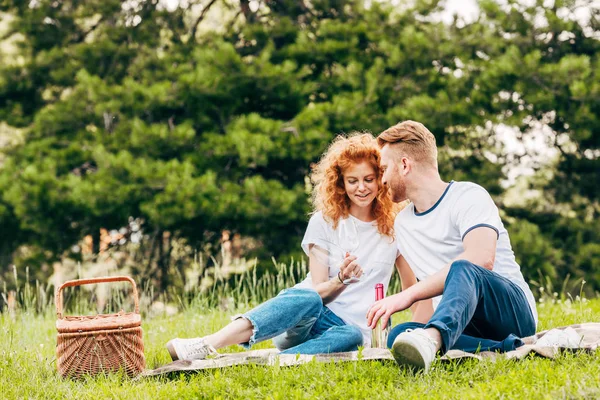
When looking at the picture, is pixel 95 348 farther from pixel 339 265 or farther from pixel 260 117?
pixel 260 117

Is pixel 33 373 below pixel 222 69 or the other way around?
below

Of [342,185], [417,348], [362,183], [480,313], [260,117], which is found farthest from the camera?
[260,117]

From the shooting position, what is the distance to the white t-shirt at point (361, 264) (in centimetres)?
380

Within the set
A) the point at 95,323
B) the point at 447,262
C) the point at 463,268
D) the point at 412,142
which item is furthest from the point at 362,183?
the point at 95,323

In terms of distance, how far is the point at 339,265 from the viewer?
366cm

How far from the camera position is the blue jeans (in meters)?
3.48

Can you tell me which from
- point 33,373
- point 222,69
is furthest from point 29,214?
point 33,373

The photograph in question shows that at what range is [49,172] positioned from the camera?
856 centimetres

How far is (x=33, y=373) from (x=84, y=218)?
5833 millimetres

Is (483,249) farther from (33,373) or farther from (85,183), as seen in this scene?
(85,183)

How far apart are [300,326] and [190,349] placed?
0.58 metres

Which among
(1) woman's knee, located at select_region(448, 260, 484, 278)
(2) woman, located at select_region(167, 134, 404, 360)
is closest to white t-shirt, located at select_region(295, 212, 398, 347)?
(2) woman, located at select_region(167, 134, 404, 360)

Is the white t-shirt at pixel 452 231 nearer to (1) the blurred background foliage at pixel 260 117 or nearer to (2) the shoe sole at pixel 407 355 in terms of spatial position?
(2) the shoe sole at pixel 407 355

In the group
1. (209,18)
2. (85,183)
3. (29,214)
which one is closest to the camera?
(85,183)
